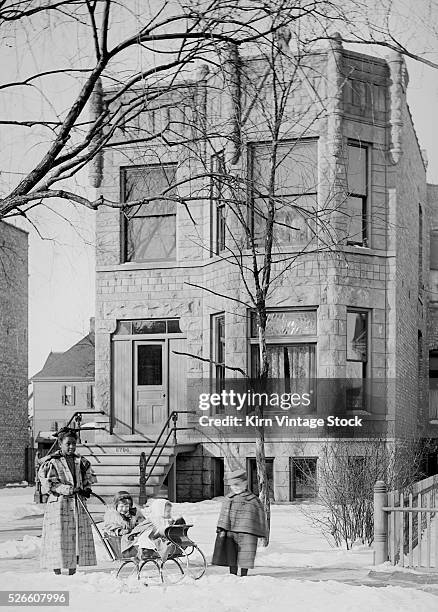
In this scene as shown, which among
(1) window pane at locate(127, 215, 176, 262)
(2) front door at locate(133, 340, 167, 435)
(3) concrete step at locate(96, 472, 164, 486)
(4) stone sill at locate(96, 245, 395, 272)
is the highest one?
(1) window pane at locate(127, 215, 176, 262)

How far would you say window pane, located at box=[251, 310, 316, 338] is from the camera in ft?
56.6

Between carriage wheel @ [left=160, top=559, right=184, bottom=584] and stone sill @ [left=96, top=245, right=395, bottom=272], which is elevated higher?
stone sill @ [left=96, top=245, right=395, bottom=272]

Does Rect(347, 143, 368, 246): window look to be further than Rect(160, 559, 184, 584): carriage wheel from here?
Yes

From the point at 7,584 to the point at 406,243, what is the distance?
11433 millimetres

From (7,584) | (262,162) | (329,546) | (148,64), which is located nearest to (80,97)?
(148,64)

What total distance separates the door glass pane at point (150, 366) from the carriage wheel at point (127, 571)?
8059 millimetres

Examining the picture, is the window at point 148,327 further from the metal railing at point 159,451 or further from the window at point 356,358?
the window at point 356,358

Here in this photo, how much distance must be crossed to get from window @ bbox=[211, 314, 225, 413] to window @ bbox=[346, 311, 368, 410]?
6.59 feet

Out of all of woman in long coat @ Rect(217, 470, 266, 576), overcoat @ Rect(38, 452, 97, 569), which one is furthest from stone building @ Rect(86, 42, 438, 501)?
woman in long coat @ Rect(217, 470, 266, 576)

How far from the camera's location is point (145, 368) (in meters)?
18.6

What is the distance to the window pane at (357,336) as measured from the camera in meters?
17.3

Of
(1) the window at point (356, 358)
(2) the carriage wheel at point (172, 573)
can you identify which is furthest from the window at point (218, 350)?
(2) the carriage wheel at point (172, 573)

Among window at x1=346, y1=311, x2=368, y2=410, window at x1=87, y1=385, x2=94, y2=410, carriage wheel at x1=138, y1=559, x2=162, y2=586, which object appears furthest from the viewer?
window at x1=87, y1=385, x2=94, y2=410

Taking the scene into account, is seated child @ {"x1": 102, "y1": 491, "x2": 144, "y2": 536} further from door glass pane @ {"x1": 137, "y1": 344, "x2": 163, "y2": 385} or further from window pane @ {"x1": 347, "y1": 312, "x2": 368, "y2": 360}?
door glass pane @ {"x1": 137, "y1": 344, "x2": 163, "y2": 385}
